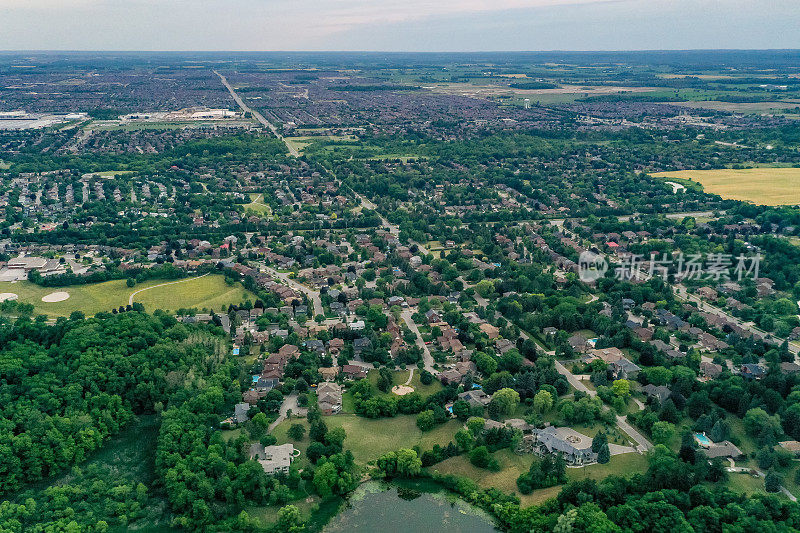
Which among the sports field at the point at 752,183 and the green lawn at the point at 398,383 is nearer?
the green lawn at the point at 398,383

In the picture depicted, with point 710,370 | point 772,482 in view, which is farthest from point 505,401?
point 710,370

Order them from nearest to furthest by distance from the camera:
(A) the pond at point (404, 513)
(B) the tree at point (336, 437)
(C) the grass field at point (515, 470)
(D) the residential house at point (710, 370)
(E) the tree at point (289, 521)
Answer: (E) the tree at point (289, 521) < (A) the pond at point (404, 513) < (C) the grass field at point (515, 470) < (B) the tree at point (336, 437) < (D) the residential house at point (710, 370)

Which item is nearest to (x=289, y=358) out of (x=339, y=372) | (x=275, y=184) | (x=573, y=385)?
(x=339, y=372)

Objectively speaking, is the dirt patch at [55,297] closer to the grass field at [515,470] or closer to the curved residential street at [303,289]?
the curved residential street at [303,289]

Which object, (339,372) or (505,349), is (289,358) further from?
(505,349)

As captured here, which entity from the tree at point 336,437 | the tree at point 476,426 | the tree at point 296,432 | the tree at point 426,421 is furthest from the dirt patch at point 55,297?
the tree at point 476,426

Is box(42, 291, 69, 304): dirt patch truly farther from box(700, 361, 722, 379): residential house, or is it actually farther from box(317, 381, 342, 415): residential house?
box(700, 361, 722, 379): residential house

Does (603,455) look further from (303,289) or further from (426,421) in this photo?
(303,289)
